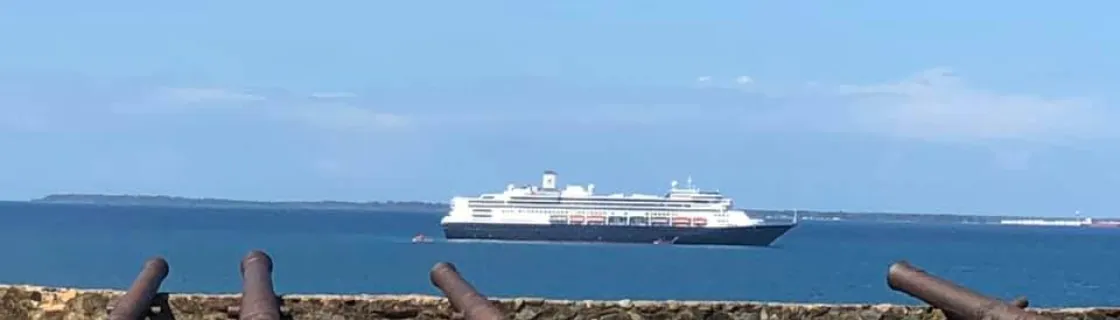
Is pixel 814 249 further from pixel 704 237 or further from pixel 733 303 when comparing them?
pixel 733 303

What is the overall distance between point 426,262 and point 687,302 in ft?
178

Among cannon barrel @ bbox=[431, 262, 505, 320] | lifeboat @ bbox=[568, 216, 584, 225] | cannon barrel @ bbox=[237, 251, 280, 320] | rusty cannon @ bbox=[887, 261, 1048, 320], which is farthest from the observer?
lifeboat @ bbox=[568, 216, 584, 225]

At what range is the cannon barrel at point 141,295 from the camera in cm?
731

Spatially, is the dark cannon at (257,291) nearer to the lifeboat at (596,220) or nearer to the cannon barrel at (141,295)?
the cannon barrel at (141,295)

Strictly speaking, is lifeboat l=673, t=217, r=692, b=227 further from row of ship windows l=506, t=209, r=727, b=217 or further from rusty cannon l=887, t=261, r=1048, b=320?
rusty cannon l=887, t=261, r=1048, b=320

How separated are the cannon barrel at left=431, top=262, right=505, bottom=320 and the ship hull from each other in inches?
3144

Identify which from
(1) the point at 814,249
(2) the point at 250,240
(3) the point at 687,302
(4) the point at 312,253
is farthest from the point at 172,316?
(1) the point at 814,249

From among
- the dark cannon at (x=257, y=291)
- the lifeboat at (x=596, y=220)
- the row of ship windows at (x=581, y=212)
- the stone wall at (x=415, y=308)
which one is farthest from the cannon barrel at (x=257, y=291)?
the lifeboat at (x=596, y=220)

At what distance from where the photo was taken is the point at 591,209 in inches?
3570

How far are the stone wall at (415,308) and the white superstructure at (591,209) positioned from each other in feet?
262

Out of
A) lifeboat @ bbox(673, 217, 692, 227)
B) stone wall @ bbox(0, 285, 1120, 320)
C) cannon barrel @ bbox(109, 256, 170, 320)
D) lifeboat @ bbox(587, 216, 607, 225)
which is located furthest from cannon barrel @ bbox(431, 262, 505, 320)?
lifeboat @ bbox(673, 217, 692, 227)

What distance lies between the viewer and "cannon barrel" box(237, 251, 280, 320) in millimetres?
6594

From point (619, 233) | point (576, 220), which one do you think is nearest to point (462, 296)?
point (576, 220)

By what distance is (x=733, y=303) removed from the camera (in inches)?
355
